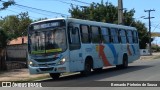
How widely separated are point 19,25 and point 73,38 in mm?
57080

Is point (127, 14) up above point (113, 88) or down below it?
above

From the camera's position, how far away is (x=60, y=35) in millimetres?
19453

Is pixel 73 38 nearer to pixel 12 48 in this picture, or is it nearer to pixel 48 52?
pixel 48 52

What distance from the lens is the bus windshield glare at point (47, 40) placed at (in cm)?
1938

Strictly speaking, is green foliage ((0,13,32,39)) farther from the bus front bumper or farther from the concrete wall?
the bus front bumper

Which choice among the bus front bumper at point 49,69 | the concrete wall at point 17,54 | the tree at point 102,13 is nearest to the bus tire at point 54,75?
the bus front bumper at point 49,69

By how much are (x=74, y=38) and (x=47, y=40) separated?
1.42m

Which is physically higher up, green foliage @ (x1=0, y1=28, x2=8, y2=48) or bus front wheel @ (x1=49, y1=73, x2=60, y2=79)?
green foliage @ (x1=0, y1=28, x2=8, y2=48)

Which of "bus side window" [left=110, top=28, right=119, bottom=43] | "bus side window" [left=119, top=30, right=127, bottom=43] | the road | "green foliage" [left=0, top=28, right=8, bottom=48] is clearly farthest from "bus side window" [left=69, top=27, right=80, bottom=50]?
"green foliage" [left=0, top=28, right=8, bottom=48]

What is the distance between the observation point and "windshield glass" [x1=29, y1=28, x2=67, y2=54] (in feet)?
63.5

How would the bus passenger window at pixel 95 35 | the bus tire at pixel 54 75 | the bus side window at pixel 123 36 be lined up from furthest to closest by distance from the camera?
the bus side window at pixel 123 36 → the bus passenger window at pixel 95 35 → the bus tire at pixel 54 75

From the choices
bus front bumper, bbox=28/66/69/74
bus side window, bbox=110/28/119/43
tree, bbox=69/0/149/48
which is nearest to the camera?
bus front bumper, bbox=28/66/69/74

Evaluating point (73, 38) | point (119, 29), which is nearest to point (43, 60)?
point (73, 38)

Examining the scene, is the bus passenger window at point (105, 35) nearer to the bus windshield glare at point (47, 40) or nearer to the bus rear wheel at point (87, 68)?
the bus rear wheel at point (87, 68)
